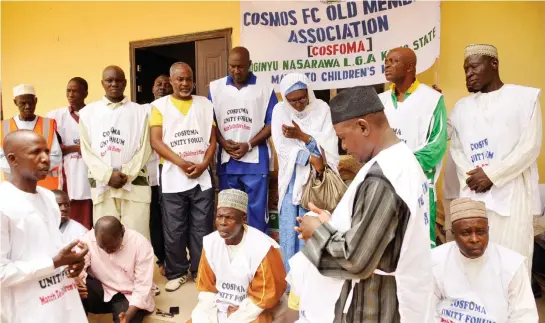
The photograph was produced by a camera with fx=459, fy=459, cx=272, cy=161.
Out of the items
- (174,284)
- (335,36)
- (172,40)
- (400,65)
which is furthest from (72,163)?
(400,65)

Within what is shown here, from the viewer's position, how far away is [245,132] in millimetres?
4234

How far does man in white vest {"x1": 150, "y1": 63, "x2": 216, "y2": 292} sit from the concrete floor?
76mm

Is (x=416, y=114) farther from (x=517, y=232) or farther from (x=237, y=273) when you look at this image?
(x=237, y=273)

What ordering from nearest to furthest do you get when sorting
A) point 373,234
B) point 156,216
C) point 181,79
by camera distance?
point 373,234 → point 181,79 → point 156,216

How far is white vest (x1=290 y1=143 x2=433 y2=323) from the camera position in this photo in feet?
5.35

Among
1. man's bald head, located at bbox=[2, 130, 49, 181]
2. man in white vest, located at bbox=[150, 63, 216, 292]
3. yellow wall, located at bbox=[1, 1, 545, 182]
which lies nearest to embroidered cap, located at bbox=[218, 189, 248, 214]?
man in white vest, located at bbox=[150, 63, 216, 292]

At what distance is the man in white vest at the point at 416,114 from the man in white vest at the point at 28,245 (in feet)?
7.58

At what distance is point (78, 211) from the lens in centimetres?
463

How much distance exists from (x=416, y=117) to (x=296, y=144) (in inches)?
40.5

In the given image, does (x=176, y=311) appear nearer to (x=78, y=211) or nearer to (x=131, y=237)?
(x=131, y=237)

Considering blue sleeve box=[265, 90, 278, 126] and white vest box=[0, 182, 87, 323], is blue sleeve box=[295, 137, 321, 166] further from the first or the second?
white vest box=[0, 182, 87, 323]

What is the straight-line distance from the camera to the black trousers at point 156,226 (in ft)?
15.1

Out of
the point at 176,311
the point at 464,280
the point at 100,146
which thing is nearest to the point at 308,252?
the point at 464,280

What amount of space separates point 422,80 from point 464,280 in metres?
→ 2.69
